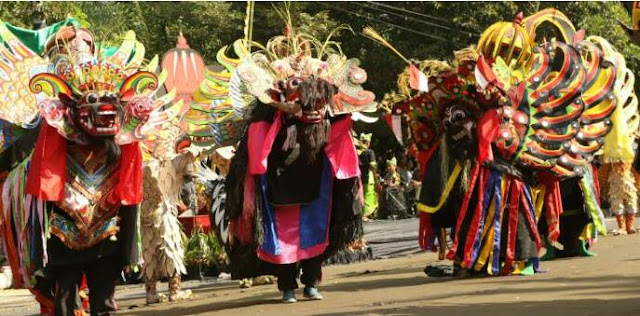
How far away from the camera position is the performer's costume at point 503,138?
12.9 m

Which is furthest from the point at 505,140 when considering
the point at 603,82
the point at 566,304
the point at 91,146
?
the point at 91,146

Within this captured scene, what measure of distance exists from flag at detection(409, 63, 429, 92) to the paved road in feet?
6.27

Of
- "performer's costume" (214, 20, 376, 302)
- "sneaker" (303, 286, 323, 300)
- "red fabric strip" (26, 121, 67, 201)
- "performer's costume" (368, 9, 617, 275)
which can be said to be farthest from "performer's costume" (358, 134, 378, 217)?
"red fabric strip" (26, 121, 67, 201)

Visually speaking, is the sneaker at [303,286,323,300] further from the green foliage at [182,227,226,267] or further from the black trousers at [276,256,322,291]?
the green foliage at [182,227,226,267]

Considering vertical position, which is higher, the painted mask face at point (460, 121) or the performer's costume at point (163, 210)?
the painted mask face at point (460, 121)

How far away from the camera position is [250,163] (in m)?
11.7

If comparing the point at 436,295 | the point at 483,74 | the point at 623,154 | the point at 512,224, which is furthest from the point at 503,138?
the point at 623,154

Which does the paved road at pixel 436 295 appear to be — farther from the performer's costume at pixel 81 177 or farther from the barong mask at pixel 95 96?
the barong mask at pixel 95 96

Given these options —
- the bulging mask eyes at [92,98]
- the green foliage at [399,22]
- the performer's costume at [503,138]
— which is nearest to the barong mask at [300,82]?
the performer's costume at [503,138]

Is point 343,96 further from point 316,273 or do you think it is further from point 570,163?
point 570,163

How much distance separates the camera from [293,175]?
1183 cm

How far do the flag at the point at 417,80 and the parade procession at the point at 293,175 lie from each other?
2 cm

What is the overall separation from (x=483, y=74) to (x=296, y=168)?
85.3 inches

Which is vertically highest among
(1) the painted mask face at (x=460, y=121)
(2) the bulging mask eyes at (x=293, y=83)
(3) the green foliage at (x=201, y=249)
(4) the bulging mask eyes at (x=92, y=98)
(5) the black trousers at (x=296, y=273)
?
(2) the bulging mask eyes at (x=293, y=83)
